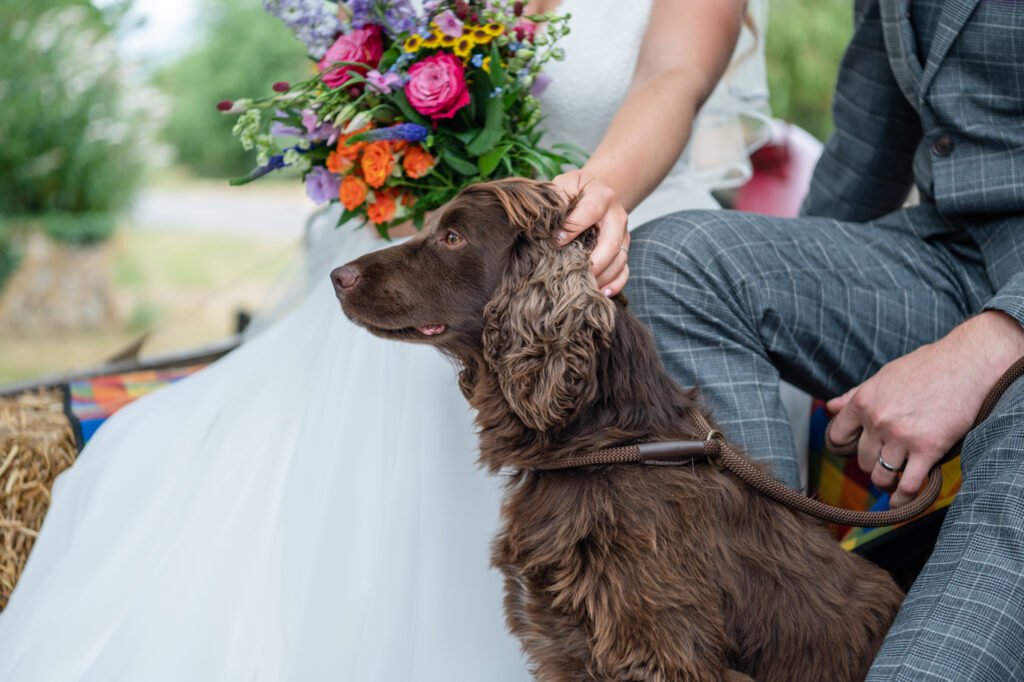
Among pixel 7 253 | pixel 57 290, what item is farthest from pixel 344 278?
pixel 57 290

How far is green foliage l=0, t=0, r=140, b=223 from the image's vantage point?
7.41m

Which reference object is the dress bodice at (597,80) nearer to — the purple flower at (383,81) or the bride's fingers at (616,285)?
the purple flower at (383,81)

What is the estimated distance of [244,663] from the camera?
205cm

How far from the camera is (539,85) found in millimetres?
2570

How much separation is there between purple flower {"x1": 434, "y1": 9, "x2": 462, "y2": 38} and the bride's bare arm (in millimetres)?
458

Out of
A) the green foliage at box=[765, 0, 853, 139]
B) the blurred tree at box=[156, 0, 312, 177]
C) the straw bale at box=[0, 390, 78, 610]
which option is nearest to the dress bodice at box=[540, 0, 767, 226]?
the straw bale at box=[0, 390, 78, 610]

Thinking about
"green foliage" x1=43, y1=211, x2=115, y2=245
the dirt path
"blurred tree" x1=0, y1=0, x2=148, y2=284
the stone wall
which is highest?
"blurred tree" x1=0, y1=0, x2=148, y2=284

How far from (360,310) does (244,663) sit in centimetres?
89

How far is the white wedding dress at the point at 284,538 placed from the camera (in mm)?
2096

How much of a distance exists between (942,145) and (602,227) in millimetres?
1034

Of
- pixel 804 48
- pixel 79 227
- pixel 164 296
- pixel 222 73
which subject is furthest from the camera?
pixel 222 73

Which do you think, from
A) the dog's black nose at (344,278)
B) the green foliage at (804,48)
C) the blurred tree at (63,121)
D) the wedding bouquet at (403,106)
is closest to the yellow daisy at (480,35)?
the wedding bouquet at (403,106)

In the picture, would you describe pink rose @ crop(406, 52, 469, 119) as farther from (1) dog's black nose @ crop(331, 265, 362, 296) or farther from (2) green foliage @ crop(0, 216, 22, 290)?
(2) green foliage @ crop(0, 216, 22, 290)

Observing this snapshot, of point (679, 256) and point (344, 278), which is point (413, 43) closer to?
point (344, 278)
